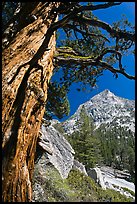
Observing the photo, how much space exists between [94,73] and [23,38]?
5141 mm

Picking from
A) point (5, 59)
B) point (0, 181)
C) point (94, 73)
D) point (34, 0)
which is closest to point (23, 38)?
point (5, 59)

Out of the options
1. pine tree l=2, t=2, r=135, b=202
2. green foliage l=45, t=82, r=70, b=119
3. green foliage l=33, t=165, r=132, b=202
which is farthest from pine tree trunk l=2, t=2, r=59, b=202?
green foliage l=33, t=165, r=132, b=202

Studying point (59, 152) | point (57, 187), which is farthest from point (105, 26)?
point (59, 152)

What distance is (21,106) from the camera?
11.3 ft

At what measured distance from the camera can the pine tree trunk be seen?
2971 mm

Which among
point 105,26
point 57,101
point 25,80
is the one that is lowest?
point 25,80

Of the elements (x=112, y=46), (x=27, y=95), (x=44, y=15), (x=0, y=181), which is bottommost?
(x=0, y=181)

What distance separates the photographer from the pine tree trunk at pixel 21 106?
9.75 ft

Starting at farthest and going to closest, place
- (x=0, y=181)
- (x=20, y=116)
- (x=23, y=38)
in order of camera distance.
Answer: (x=23, y=38), (x=20, y=116), (x=0, y=181)

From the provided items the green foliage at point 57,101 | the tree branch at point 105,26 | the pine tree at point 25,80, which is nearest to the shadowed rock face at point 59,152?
the green foliage at point 57,101

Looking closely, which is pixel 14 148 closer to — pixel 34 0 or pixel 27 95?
pixel 27 95

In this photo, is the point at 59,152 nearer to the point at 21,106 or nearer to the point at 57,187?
the point at 57,187

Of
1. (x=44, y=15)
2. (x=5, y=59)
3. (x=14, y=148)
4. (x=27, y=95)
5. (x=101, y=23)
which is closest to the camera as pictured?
(x=14, y=148)

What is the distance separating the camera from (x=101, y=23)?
665 centimetres
